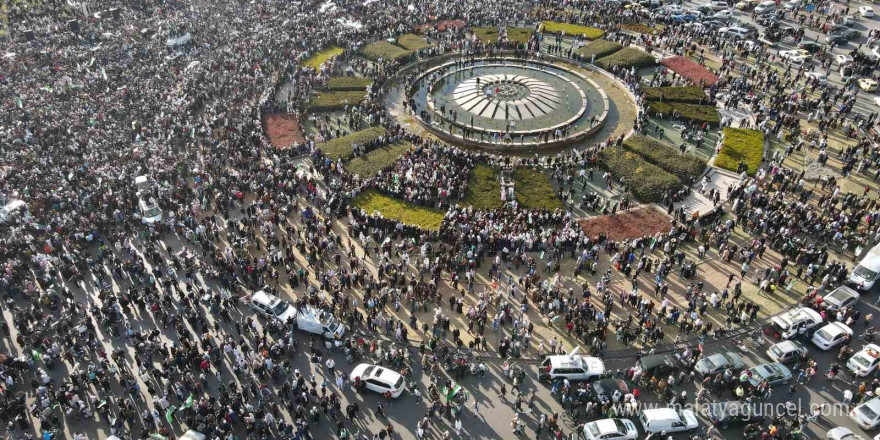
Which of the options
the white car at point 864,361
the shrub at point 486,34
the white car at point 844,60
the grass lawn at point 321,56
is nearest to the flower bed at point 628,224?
the white car at point 864,361

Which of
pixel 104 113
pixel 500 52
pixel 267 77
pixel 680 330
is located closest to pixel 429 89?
pixel 500 52

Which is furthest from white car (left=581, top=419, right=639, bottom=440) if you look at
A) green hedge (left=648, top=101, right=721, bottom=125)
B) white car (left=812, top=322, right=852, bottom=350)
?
green hedge (left=648, top=101, right=721, bottom=125)

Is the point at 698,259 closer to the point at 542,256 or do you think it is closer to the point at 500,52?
the point at 542,256

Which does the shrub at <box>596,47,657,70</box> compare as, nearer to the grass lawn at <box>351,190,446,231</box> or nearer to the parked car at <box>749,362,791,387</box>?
the grass lawn at <box>351,190,446,231</box>

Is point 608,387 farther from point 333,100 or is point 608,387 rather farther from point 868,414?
point 333,100

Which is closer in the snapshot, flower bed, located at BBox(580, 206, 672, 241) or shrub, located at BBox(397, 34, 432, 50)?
flower bed, located at BBox(580, 206, 672, 241)
